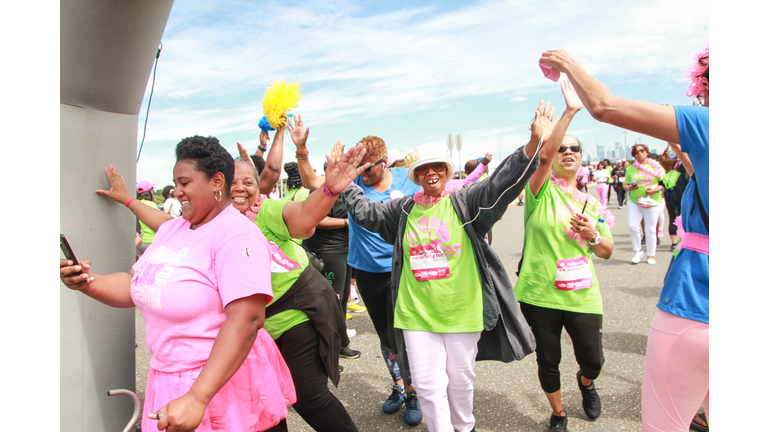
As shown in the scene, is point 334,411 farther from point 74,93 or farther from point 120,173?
point 74,93

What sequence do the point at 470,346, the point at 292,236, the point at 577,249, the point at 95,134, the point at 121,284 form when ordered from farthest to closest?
the point at 577,249
the point at 470,346
the point at 95,134
the point at 292,236
the point at 121,284

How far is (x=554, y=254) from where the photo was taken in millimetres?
3068

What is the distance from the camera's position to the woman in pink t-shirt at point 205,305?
1.64 m

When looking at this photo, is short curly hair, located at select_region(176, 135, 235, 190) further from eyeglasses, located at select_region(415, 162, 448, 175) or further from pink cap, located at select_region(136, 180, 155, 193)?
pink cap, located at select_region(136, 180, 155, 193)

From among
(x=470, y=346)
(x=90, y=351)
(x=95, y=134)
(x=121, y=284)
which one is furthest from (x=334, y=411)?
(x=95, y=134)

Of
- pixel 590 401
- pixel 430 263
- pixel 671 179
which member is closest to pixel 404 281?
pixel 430 263

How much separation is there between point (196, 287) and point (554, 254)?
226 cm

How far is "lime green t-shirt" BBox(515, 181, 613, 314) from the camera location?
2.99 m

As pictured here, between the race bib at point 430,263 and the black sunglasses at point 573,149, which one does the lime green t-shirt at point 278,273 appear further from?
the black sunglasses at point 573,149

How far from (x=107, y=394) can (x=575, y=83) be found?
113 inches

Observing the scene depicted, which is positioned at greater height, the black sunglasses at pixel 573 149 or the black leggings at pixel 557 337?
the black sunglasses at pixel 573 149

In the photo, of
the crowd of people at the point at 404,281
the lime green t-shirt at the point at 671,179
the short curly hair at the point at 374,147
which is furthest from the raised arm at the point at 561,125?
the lime green t-shirt at the point at 671,179

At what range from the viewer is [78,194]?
8.19 ft

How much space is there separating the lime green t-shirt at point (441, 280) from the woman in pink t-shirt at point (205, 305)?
1017 millimetres
